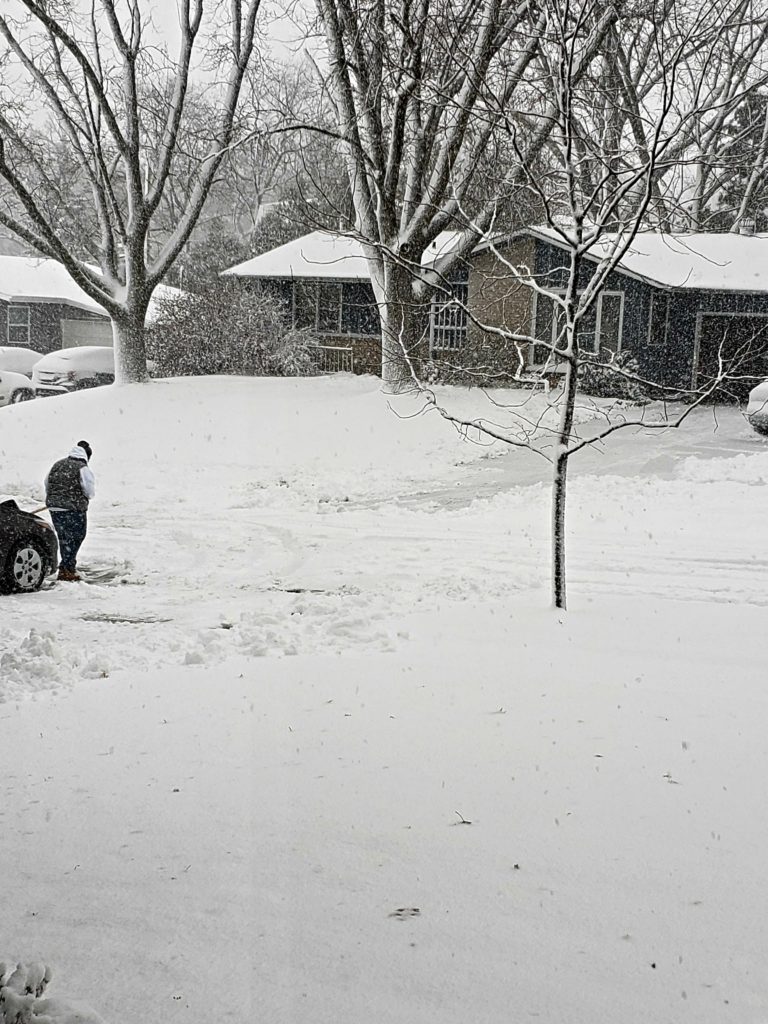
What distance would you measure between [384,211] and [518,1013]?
70.0 feet

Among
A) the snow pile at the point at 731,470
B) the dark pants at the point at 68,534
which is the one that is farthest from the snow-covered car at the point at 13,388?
the snow pile at the point at 731,470

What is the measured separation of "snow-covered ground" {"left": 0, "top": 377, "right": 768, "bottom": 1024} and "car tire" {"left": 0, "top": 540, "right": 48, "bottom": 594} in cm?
26

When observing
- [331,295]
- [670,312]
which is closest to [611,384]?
[670,312]

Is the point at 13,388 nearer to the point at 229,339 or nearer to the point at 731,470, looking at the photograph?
the point at 229,339

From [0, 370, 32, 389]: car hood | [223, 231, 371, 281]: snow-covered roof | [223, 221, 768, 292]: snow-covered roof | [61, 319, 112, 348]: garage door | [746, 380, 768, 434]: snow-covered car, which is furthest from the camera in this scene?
[61, 319, 112, 348]: garage door

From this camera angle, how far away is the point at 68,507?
9922 millimetres

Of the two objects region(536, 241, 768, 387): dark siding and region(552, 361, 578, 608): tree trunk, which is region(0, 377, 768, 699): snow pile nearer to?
region(552, 361, 578, 608): tree trunk

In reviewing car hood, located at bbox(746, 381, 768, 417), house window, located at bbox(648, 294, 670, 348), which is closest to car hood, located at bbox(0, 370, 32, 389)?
house window, located at bbox(648, 294, 670, 348)

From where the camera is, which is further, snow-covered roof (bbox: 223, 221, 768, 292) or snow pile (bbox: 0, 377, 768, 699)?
snow-covered roof (bbox: 223, 221, 768, 292)

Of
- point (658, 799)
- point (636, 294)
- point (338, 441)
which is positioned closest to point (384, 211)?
point (338, 441)

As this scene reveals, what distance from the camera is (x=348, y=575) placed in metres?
10.0

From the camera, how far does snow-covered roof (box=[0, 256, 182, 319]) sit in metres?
36.6

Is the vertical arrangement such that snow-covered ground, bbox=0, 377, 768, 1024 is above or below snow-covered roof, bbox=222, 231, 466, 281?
below

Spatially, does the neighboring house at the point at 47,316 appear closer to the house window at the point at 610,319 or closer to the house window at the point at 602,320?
the house window at the point at 602,320
